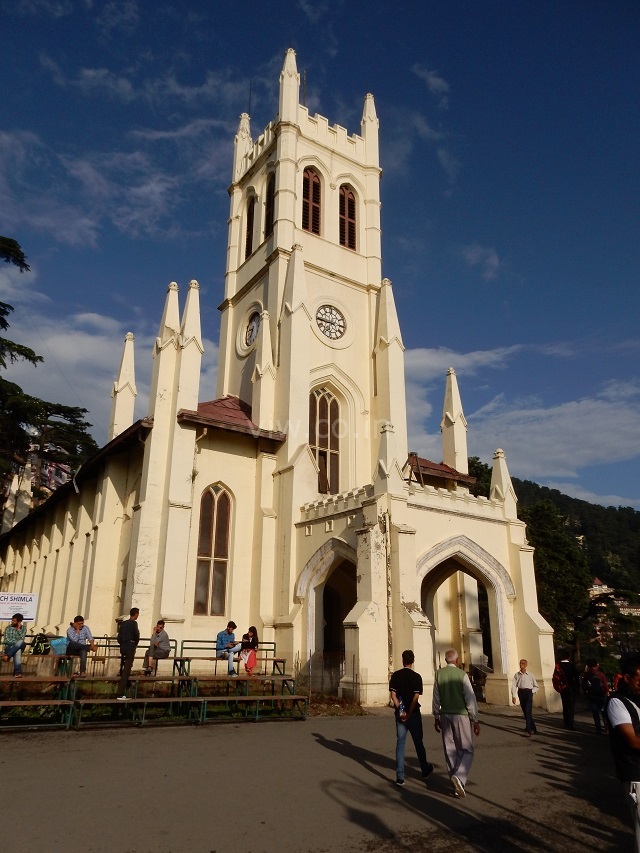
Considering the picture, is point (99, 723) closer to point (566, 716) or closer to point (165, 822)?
point (165, 822)

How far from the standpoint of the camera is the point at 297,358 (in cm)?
2323

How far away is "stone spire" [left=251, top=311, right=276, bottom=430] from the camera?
74.3ft

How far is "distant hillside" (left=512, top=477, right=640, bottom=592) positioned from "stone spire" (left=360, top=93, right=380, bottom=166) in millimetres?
73897

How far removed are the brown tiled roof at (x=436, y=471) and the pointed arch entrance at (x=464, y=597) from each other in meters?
3.81

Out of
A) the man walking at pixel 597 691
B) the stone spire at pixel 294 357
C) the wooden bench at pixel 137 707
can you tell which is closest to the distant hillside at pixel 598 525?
the stone spire at pixel 294 357

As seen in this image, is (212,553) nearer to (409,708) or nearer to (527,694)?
(527,694)

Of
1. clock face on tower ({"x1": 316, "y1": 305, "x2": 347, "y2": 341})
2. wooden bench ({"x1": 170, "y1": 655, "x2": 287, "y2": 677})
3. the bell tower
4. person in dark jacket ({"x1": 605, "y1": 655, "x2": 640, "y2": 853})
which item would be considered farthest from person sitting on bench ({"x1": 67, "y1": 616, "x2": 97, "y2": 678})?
clock face on tower ({"x1": 316, "y1": 305, "x2": 347, "y2": 341})

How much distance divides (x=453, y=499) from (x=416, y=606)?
13.1ft

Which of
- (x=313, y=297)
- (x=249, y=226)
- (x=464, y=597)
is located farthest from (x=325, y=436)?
(x=249, y=226)

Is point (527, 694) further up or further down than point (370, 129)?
further down

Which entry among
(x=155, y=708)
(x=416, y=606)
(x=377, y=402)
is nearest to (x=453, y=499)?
(x=416, y=606)

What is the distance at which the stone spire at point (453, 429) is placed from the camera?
2597cm

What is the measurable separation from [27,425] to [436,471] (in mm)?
20938

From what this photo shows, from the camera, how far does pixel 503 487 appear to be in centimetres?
2008
